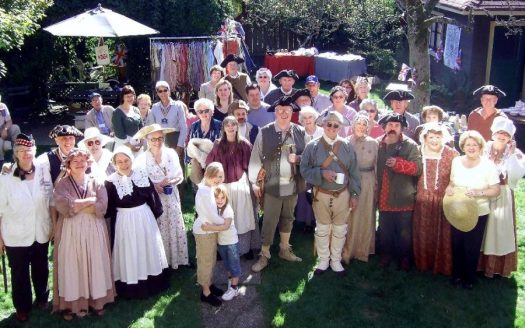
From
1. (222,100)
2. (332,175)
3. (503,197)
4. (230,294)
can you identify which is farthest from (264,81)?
(503,197)

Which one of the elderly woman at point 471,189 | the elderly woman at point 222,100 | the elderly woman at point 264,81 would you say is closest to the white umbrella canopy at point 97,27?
the elderly woman at point 264,81

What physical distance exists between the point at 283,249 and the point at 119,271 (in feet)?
6.18

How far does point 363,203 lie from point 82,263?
9.51 feet

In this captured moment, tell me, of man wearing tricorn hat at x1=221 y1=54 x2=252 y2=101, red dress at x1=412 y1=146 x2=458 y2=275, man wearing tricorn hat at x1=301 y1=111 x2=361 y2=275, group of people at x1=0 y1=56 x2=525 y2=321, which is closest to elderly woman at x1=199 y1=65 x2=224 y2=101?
man wearing tricorn hat at x1=221 y1=54 x2=252 y2=101

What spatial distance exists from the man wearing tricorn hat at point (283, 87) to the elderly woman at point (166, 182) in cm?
214

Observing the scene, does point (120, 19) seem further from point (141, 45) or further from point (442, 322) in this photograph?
point (442, 322)

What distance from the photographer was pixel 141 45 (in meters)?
12.8

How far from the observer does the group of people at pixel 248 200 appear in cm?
482

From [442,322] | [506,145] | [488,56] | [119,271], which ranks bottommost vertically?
[442,322]

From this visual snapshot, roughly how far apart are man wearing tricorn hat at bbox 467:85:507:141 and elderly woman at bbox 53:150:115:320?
4646 mm

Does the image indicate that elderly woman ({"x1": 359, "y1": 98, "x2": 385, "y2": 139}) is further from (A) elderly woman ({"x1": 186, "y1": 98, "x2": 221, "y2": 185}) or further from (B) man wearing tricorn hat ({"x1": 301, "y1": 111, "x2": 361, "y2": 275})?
(A) elderly woman ({"x1": 186, "y1": 98, "x2": 221, "y2": 185})

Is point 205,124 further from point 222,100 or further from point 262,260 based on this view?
point 262,260

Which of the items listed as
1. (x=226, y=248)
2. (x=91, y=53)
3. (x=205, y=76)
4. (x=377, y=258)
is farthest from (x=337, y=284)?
(x=91, y=53)

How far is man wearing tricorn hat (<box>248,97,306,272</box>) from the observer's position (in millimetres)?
5727
